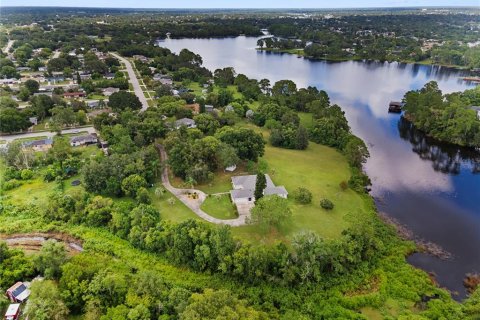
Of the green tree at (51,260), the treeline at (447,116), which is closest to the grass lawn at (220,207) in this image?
the green tree at (51,260)

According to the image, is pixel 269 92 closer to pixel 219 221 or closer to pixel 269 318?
pixel 219 221

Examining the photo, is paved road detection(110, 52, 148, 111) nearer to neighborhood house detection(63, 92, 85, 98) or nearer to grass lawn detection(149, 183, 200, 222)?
neighborhood house detection(63, 92, 85, 98)

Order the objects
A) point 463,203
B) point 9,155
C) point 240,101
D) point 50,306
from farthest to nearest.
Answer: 1. point 240,101
2. point 9,155
3. point 463,203
4. point 50,306

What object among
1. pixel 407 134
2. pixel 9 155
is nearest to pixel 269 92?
pixel 407 134

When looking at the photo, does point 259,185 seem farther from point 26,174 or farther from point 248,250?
point 26,174

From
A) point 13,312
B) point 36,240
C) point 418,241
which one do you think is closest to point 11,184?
point 36,240

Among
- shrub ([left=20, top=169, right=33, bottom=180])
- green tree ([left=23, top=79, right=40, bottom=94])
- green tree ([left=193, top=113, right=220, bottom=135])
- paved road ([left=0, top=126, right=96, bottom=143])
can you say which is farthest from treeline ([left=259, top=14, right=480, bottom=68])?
shrub ([left=20, top=169, right=33, bottom=180])
